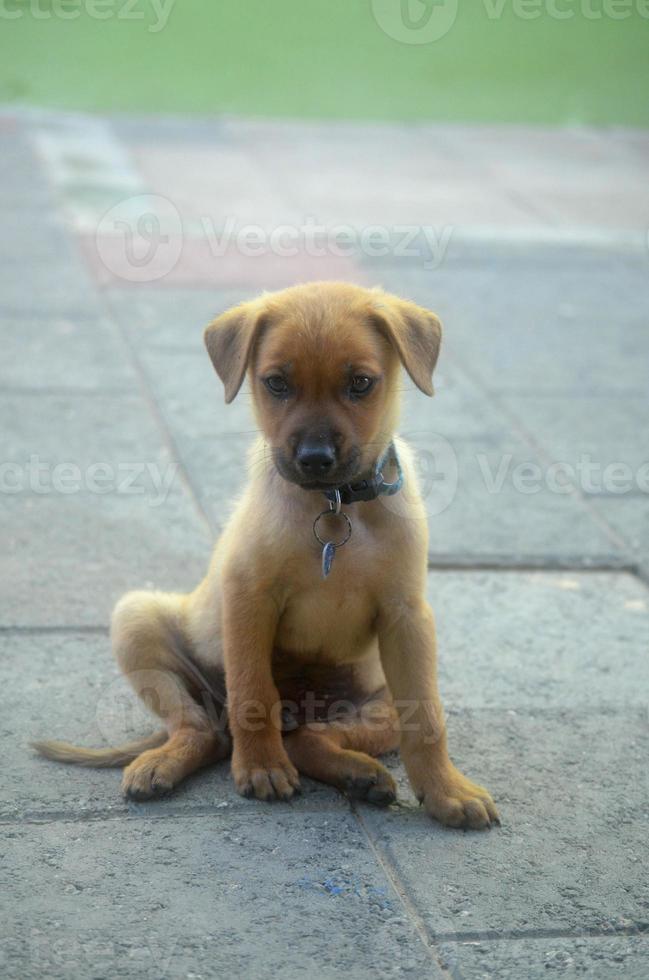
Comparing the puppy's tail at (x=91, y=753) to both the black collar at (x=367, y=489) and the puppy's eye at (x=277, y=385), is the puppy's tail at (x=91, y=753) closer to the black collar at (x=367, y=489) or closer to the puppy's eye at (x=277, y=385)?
the black collar at (x=367, y=489)

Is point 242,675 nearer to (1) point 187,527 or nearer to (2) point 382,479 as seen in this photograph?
(2) point 382,479

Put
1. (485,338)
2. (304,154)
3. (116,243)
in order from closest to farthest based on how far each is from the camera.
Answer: (485,338) → (116,243) → (304,154)

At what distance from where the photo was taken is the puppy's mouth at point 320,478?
3838 millimetres

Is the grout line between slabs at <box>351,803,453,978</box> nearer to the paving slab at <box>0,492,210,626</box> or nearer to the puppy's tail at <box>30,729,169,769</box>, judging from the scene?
the puppy's tail at <box>30,729,169,769</box>

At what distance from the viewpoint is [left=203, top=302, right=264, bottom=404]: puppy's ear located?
407 centimetres

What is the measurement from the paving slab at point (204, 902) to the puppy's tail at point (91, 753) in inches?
13.1

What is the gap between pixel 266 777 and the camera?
4.00 metres

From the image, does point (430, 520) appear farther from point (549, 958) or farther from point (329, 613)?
point (549, 958)

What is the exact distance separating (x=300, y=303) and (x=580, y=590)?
91.3 inches

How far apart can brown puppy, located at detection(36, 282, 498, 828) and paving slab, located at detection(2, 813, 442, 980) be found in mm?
198

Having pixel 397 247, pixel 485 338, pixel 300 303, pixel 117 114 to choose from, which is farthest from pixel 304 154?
pixel 300 303

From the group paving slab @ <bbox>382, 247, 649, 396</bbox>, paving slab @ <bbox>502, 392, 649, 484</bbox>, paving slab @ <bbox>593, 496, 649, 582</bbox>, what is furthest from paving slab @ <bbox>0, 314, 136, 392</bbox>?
paving slab @ <bbox>593, 496, 649, 582</bbox>

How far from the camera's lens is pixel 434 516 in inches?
252

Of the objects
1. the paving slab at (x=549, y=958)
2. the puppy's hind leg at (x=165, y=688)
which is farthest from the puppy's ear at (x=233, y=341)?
the paving slab at (x=549, y=958)
